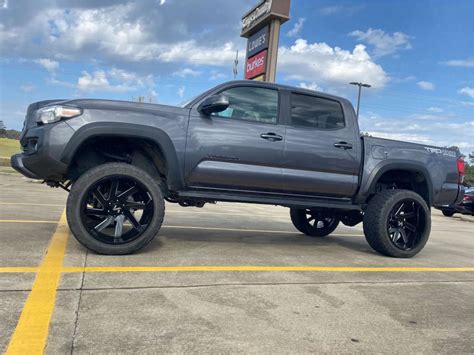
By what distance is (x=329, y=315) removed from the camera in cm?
318

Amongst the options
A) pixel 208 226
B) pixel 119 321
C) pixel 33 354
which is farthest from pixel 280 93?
pixel 33 354

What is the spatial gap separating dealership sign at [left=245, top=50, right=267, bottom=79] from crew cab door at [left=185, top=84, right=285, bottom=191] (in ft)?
49.2

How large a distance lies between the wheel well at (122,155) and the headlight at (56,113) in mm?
390

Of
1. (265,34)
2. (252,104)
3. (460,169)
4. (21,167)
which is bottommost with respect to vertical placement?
(21,167)

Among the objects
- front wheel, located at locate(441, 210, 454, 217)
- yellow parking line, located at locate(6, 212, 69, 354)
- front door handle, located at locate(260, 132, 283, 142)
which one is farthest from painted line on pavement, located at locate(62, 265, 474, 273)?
front wheel, located at locate(441, 210, 454, 217)

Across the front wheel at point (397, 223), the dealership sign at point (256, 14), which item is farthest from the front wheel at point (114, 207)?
the dealership sign at point (256, 14)

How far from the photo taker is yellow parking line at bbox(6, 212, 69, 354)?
2.36 meters

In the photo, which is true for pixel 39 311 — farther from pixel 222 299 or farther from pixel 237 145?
pixel 237 145

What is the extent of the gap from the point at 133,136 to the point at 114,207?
29.7 inches

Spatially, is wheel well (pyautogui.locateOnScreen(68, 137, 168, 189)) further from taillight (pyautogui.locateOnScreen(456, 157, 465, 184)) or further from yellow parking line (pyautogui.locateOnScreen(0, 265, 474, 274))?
taillight (pyautogui.locateOnScreen(456, 157, 465, 184))

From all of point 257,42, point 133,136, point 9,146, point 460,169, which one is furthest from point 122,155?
point 9,146

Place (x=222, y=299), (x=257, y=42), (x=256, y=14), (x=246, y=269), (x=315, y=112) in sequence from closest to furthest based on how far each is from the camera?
(x=222, y=299) → (x=246, y=269) → (x=315, y=112) → (x=256, y=14) → (x=257, y=42)

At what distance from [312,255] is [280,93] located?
2024 mm

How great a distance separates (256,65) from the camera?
68.1ft
